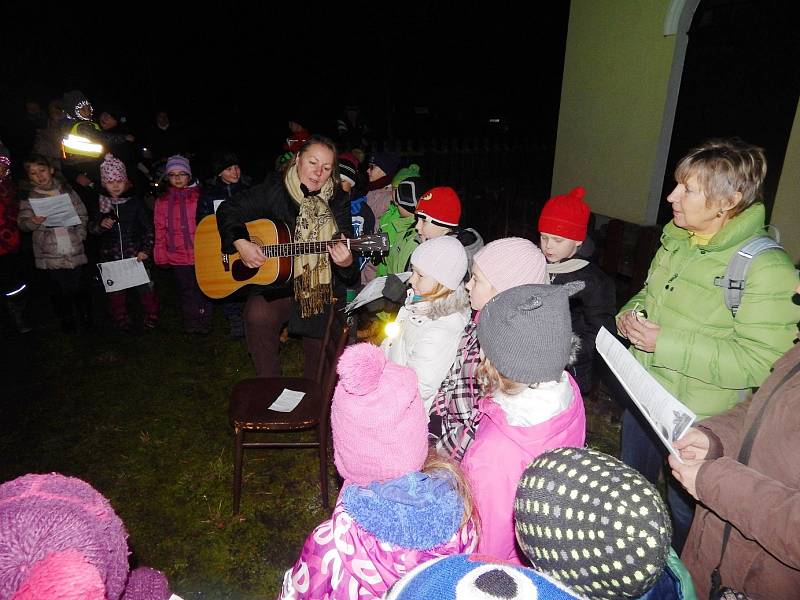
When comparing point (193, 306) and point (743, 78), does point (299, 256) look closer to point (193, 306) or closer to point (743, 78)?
point (193, 306)

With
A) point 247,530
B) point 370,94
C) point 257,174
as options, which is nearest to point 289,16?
point 370,94

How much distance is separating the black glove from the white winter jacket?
24 cm

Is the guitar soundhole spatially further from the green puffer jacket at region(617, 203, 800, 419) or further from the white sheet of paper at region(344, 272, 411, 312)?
the green puffer jacket at region(617, 203, 800, 419)

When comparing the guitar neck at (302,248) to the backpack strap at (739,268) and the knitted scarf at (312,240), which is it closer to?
the knitted scarf at (312,240)

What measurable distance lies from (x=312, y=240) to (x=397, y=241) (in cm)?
78

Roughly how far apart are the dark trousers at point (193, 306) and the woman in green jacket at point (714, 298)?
450 centimetres

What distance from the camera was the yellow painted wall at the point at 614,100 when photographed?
595 cm

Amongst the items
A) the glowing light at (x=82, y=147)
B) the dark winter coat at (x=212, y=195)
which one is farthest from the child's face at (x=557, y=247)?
the glowing light at (x=82, y=147)

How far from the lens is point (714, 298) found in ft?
6.11

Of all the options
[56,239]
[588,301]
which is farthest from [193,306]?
[588,301]

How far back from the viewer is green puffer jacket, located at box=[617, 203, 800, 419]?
1.72 metres

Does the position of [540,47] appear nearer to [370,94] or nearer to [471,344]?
[370,94]

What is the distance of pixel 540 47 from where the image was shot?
21.2 metres

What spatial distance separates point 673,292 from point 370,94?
19.0 meters
